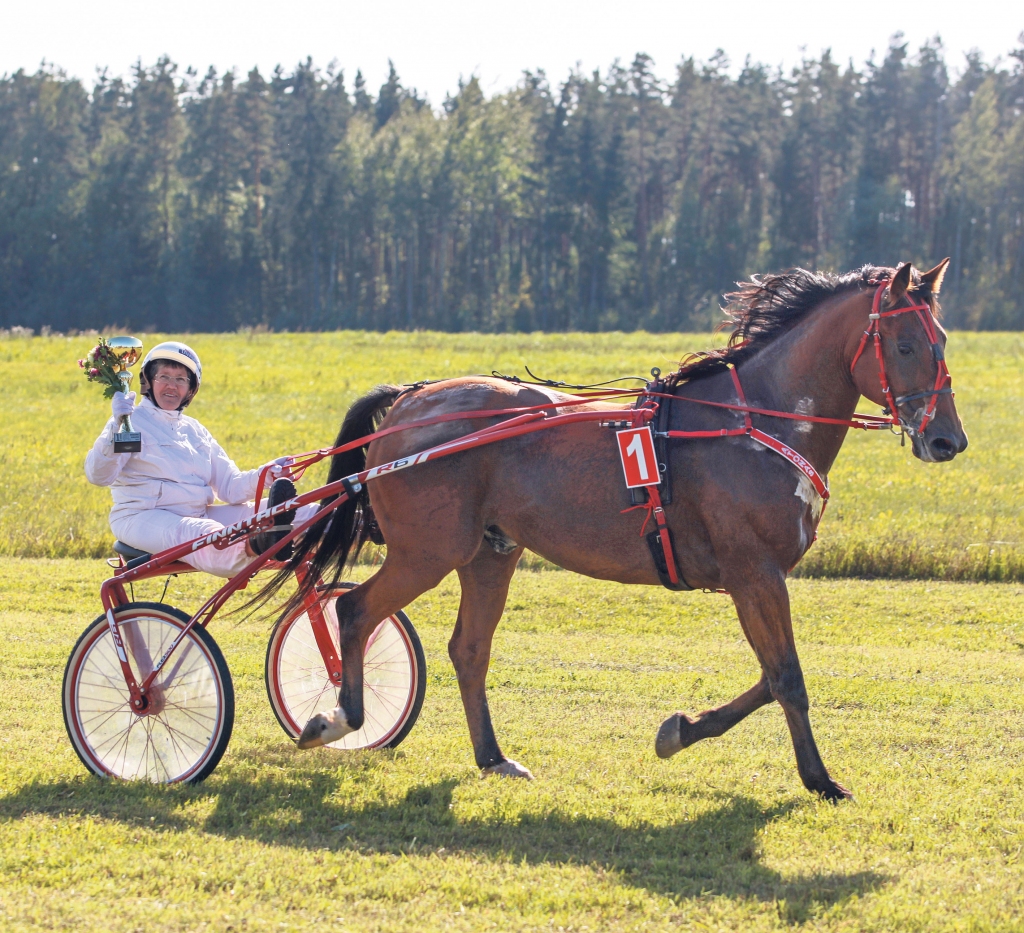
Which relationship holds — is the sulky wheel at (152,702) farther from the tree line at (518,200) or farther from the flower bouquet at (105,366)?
the tree line at (518,200)

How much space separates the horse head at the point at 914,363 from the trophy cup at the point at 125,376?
10.8 ft

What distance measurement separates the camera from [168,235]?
68.3 m

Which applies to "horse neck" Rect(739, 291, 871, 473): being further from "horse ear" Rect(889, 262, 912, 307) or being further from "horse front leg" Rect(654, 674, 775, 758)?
"horse front leg" Rect(654, 674, 775, 758)

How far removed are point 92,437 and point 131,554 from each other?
1494 centimetres

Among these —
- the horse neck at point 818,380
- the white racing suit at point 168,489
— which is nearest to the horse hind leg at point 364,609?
the white racing suit at point 168,489

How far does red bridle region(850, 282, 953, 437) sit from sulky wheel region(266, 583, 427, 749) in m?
2.61

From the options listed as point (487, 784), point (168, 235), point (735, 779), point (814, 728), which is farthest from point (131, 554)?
point (168, 235)

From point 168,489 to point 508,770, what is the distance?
2.12m

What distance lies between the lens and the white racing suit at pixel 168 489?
18.4ft

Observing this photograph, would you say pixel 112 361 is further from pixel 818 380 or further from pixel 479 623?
pixel 818 380

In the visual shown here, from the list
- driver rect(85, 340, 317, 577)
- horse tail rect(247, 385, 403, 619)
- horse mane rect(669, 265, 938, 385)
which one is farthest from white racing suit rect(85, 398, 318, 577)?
horse mane rect(669, 265, 938, 385)

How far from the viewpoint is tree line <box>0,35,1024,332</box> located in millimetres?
61062

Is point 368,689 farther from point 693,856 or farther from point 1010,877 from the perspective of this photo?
point 1010,877

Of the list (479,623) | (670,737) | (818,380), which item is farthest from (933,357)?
(479,623)
